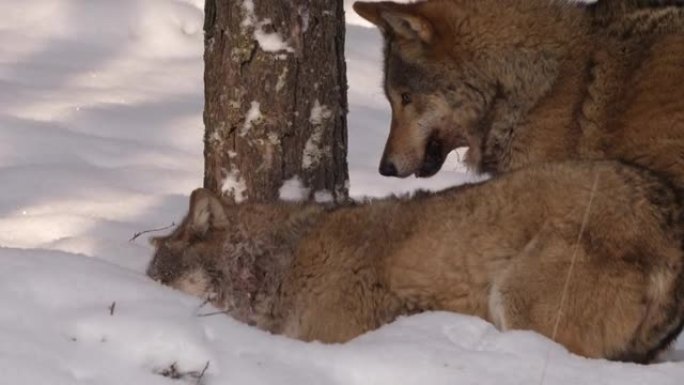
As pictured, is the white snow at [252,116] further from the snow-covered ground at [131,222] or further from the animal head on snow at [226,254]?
the snow-covered ground at [131,222]

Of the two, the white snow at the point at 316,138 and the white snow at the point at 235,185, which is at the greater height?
the white snow at the point at 316,138

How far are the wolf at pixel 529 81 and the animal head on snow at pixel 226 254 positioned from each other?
3.80ft

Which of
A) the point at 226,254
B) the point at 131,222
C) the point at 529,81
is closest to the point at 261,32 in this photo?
the point at 226,254

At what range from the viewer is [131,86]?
1161 cm

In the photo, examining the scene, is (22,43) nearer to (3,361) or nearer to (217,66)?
(217,66)

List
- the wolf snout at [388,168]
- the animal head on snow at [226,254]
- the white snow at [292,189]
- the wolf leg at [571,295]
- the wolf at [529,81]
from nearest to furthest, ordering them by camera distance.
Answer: the wolf leg at [571,295]
the animal head on snow at [226,254]
the wolf at [529,81]
the white snow at [292,189]
the wolf snout at [388,168]

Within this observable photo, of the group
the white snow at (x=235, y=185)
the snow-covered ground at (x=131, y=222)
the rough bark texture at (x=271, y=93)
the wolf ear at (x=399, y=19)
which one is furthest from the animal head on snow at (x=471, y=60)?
the snow-covered ground at (x=131, y=222)

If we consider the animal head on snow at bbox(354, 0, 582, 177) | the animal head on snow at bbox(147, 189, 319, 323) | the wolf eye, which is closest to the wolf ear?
the animal head on snow at bbox(354, 0, 582, 177)

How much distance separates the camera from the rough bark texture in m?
7.36

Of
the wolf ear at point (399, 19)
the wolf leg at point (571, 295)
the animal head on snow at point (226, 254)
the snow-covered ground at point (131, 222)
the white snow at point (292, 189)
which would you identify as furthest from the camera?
the white snow at point (292, 189)

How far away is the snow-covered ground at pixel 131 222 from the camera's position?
507cm

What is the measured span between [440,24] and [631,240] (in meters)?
2.00

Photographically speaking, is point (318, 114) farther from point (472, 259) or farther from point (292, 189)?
point (472, 259)

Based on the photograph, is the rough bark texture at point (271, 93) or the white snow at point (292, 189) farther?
the white snow at point (292, 189)
